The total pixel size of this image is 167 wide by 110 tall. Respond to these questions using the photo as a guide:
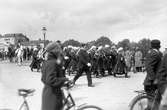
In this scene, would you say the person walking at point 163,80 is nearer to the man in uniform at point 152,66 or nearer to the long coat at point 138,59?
the man in uniform at point 152,66

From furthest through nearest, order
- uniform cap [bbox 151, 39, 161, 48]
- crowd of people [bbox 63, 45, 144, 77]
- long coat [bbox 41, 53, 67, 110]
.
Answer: crowd of people [bbox 63, 45, 144, 77] → uniform cap [bbox 151, 39, 161, 48] → long coat [bbox 41, 53, 67, 110]

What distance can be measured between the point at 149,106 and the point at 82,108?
5.97 ft

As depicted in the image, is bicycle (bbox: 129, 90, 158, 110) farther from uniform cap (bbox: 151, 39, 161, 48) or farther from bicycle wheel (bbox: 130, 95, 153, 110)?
uniform cap (bbox: 151, 39, 161, 48)

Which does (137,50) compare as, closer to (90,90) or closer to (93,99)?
(90,90)

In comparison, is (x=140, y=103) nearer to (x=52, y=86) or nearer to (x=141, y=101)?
(x=141, y=101)

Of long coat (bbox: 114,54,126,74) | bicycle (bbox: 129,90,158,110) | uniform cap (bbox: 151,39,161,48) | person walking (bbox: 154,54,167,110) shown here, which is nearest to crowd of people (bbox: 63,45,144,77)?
long coat (bbox: 114,54,126,74)

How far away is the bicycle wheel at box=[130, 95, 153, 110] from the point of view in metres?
7.45

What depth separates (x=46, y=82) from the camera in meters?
5.62

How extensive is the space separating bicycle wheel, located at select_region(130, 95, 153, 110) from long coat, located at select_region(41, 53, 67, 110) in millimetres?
2259

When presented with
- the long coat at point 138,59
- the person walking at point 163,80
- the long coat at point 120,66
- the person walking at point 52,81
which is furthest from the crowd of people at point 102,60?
the person walking at point 52,81

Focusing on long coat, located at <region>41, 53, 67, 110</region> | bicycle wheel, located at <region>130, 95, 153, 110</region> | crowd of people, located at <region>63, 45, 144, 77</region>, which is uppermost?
crowd of people, located at <region>63, 45, 144, 77</region>

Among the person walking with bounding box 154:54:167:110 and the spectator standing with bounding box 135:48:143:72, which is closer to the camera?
the person walking with bounding box 154:54:167:110

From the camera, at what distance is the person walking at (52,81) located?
558cm

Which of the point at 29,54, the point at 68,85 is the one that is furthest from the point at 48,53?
the point at 29,54
